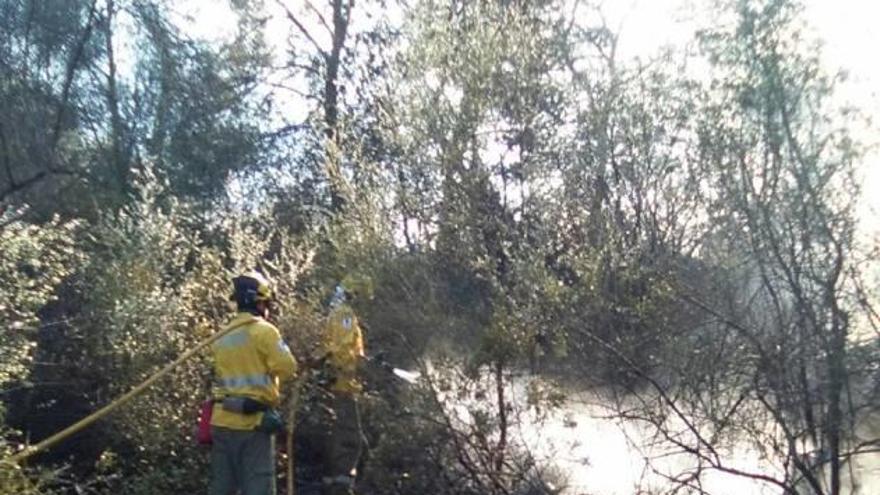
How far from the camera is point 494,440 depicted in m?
8.52

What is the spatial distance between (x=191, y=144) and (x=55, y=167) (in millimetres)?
2309

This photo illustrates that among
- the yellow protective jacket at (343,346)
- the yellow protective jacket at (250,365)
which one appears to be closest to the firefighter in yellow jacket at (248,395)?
the yellow protective jacket at (250,365)

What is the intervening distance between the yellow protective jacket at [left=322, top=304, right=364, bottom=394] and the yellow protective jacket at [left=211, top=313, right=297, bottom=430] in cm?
81

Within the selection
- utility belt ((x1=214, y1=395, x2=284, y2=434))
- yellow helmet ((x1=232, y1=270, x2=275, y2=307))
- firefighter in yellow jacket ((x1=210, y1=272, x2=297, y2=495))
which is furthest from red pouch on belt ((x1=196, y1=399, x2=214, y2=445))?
yellow helmet ((x1=232, y1=270, x2=275, y2=307))

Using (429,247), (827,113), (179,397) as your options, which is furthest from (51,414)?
(827,113)

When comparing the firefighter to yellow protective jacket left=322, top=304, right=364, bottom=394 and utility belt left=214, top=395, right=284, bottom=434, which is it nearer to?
yellow protective jacket left=322, top=304, right=364, bottom=394

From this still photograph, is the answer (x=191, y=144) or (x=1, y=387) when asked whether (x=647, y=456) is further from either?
(x=191, y=144)

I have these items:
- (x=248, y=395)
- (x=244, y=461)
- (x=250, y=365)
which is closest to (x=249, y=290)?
(x=250, y=365)

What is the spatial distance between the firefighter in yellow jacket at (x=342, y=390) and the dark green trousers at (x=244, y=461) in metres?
1.01

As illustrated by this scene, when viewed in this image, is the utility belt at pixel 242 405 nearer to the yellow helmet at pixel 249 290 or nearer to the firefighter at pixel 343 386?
the yellow helmet at pixel 249 290

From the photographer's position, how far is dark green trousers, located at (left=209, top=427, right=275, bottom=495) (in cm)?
738

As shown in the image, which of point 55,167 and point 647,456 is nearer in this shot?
point 647,456

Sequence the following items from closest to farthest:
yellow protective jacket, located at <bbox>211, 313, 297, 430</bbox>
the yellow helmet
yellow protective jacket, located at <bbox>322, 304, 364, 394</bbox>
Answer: yellow protective jacket, located at <bbox>211, 313, 297, 430</bbox>, the yellow helmet, yellow protective jacket, located at <bbox>322, 304, 364, 394</bbox>

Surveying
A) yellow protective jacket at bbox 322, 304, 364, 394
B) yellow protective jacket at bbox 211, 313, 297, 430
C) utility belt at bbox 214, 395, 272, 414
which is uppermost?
yellow protective jacket at bbox 322, 304, 364, 394
